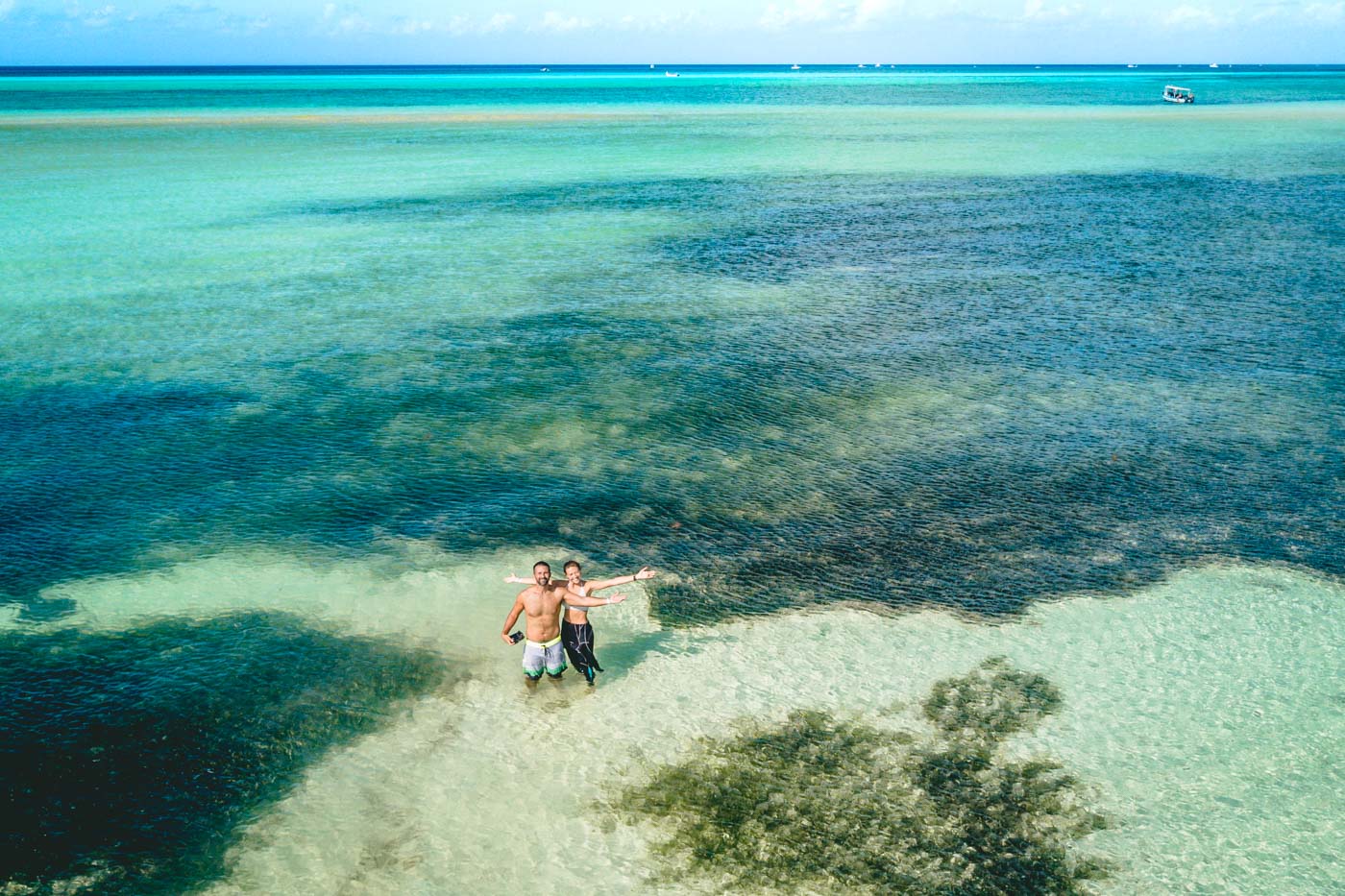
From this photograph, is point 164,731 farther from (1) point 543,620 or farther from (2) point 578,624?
(2) point 578,624

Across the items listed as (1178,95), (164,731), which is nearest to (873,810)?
(164,731)

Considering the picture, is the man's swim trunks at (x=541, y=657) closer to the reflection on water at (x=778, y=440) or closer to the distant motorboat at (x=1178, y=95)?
the reflection on water at (x=778, y=440)

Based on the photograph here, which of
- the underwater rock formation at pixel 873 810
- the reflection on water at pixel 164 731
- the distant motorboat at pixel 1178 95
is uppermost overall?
the distant motorboat at pixel 1178 95

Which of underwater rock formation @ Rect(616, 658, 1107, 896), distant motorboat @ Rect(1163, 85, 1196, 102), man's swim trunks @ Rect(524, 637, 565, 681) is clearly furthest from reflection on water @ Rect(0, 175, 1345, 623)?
distant motorboat @ Rect(1163, 85, 1196, 102)

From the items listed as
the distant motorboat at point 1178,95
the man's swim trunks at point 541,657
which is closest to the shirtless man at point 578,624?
the man's swim trunks at point 541,657

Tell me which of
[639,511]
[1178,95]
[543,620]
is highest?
[1178,95]

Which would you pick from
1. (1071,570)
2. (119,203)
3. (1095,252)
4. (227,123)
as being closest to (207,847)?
(1071,570)
